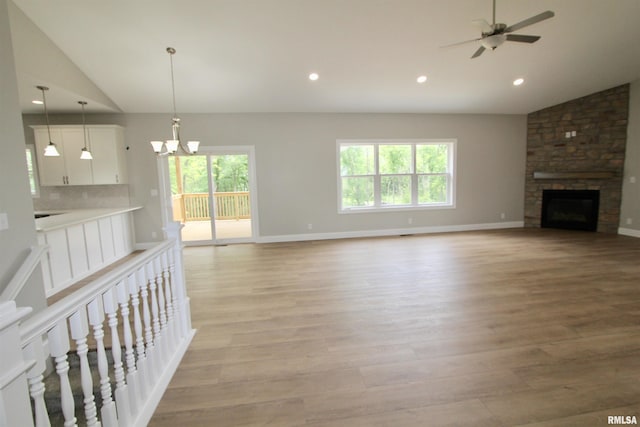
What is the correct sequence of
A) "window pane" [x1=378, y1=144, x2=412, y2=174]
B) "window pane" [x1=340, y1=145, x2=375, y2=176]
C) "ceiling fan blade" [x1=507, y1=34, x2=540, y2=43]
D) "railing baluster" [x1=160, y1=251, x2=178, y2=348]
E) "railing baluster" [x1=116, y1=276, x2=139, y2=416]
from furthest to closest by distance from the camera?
"window pane" [x1=378, y1=144, x2=412, y2=174]
"window pane" [x1=340, y1=145, x2=375, y2=176]
"ceiling fan blade" [x1=507, y1=34, x2=540, y2=43]
"railing baluster" [x1=160, y1=251, x2=178, y2=348]
"railing baluster" [x1=116, y1=276, x2=139, y2=416]

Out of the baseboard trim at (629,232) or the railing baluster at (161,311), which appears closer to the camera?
the railing baluster at (161,311)

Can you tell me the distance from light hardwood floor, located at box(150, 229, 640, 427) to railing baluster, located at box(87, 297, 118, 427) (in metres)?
0.38

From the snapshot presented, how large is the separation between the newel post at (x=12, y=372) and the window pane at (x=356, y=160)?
6.04 meters

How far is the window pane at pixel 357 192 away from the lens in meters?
6.71

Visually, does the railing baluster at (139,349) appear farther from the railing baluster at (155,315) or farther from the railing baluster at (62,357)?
the railing baluster at (62,357)

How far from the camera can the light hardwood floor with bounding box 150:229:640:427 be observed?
1.83 meters

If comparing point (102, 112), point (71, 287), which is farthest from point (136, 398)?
point (102, 112)

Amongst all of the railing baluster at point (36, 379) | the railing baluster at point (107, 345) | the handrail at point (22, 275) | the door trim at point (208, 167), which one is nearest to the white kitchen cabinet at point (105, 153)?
the door trim at point (208, 167)

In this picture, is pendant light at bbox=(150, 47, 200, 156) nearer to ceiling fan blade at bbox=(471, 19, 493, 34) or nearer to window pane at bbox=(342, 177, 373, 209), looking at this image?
ceiling fan blade at bbox=(471, 19, 493, 34)

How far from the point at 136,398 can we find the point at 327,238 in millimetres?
5042

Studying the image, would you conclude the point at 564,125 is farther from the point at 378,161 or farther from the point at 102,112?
the point at 102,112

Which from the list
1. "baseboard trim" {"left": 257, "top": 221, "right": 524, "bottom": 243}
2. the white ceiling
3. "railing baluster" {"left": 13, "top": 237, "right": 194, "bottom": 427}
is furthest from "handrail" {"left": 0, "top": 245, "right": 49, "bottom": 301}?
"baseboard trim" {"left": 257, "top": 221, "right": 524, "bottom": 243}

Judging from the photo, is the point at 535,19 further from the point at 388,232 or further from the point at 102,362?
the point at 388,232

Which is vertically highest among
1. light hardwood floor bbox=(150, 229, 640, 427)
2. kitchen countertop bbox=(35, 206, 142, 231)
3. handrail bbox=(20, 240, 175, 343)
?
kitchen countertop bbox=(35, 206, 142, 231)
